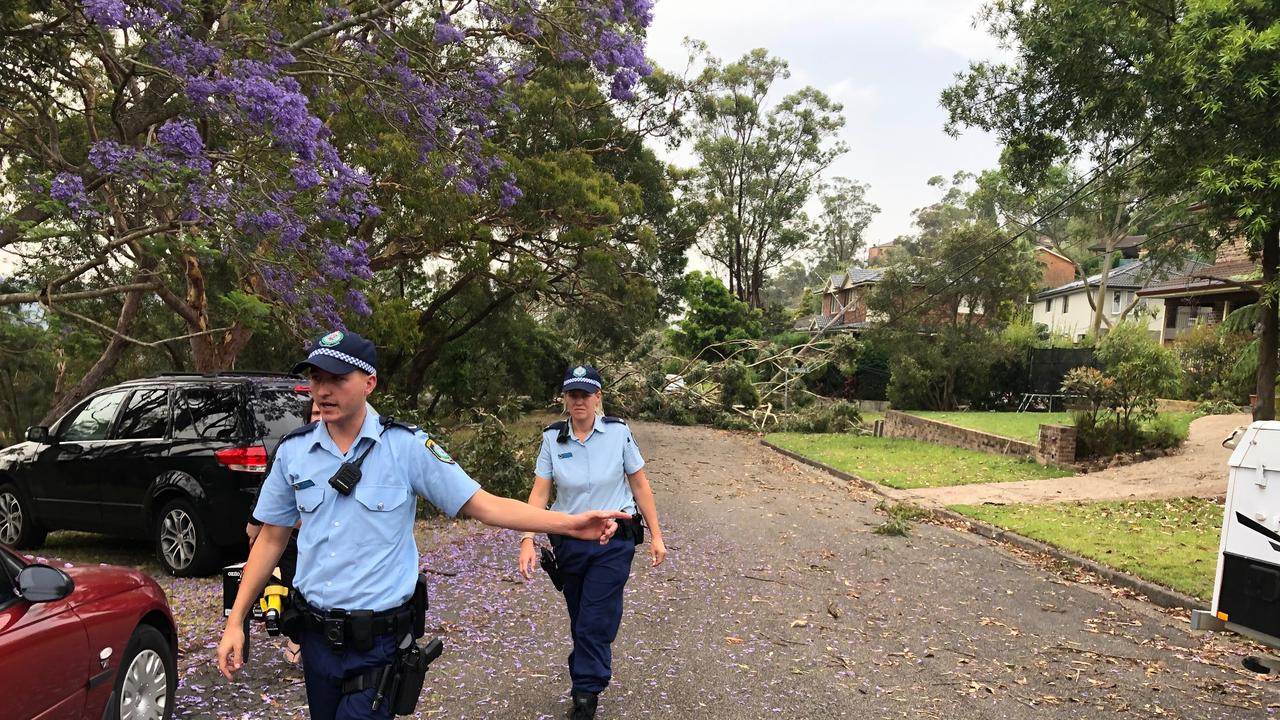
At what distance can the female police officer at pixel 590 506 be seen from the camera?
4340 mm

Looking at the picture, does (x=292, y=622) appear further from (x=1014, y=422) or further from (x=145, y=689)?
(x=1014, y=422)

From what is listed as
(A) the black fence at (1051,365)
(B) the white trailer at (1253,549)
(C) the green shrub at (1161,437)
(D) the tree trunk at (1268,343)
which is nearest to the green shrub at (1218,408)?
(A) the black fence at (1051,365)

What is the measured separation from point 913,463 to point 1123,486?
460 centimetres

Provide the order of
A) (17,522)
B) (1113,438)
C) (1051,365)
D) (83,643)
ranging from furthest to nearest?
(1051,365)
(1113,438)
(17,522)
(83,643)

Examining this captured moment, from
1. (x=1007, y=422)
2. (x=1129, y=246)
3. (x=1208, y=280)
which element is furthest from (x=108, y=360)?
(x=1129, y=246)

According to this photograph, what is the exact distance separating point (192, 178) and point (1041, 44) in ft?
37.5

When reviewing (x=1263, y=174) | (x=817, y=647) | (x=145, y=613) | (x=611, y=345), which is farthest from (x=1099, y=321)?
(x=145, y=613)

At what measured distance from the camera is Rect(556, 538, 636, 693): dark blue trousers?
14.2 feet

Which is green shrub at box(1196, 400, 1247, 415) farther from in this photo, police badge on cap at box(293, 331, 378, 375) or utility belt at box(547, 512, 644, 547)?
police badge on cap at box(293, 331, 378, 375)

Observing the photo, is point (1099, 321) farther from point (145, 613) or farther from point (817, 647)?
point (145, 613)

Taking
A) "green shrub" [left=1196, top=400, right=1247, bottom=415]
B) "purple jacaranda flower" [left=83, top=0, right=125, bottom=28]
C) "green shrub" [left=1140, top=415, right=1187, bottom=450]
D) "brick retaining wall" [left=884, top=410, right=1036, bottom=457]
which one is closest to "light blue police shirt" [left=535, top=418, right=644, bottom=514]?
"purple jacaranda flower" [left=83, top=0, right=125, bottom=28]

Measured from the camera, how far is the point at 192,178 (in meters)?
7.17

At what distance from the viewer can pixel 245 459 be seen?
270 inches

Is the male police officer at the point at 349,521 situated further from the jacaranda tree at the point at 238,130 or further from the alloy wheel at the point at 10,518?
the alloy wheel at the point at 10,518
